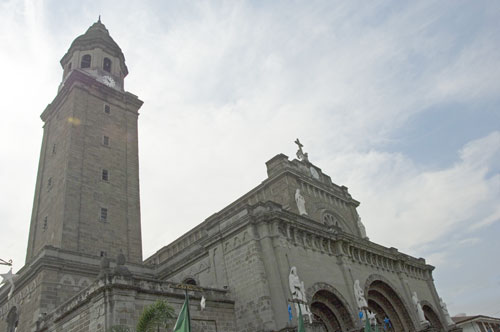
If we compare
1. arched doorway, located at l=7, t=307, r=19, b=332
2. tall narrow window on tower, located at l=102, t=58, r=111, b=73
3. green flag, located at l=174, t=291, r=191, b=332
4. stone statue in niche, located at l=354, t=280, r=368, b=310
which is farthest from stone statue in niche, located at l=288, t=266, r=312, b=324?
tall narrow window on tower, located at l=102, t=58, r=111, b=73

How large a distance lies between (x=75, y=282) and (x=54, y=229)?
5.31 metres

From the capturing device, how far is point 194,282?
29844 mm

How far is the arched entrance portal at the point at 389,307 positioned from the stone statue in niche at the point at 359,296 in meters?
5.26

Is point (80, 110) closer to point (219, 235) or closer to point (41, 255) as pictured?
point (41, 255)

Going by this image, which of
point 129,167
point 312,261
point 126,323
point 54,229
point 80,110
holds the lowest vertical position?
point 126,323

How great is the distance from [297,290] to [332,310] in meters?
5.51

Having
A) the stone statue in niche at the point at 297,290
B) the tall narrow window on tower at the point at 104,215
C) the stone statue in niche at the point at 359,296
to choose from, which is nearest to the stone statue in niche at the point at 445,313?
the stone statue in niche at the point at 359,296

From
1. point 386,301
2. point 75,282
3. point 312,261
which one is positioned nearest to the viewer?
point 312,261

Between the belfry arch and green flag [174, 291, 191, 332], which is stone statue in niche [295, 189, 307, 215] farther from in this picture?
green flag [174, 291, 191, 332]

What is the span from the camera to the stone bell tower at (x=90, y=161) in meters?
32.7

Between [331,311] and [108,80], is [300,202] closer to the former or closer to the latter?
[331,311]

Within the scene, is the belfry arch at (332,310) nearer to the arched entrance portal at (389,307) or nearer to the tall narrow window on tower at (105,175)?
→ the arched entrance portal at (389,307)

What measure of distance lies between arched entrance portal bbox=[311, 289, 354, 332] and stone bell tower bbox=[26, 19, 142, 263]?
629 inches

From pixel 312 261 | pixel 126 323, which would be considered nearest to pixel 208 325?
pixel 126 323
